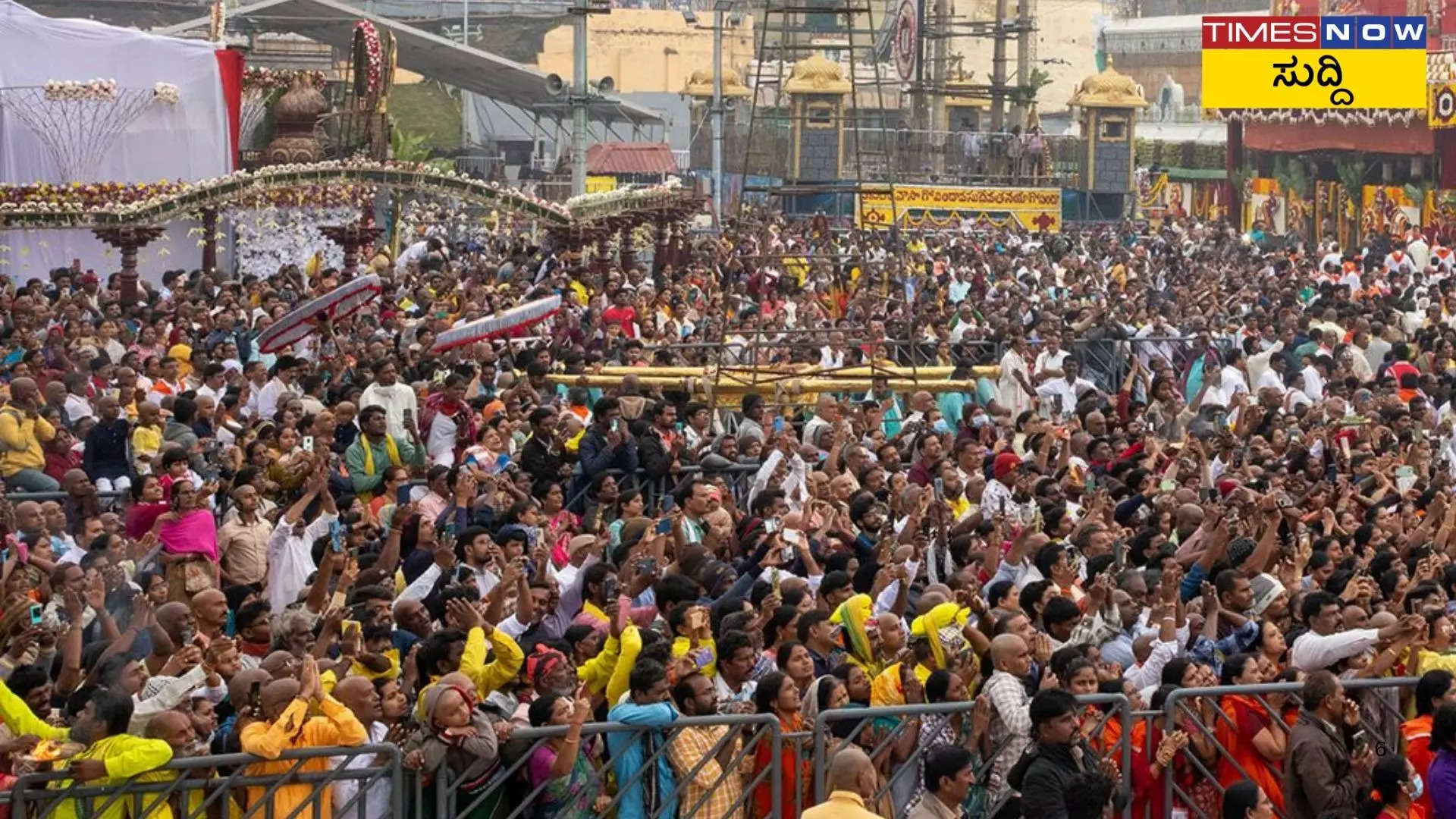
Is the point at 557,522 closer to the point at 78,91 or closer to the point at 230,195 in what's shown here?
the point at 230,195

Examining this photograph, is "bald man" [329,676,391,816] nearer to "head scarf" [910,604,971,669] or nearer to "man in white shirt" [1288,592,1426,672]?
"head scarf" [910,604,971,669]

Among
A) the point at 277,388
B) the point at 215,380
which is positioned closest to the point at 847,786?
the point at 277,388

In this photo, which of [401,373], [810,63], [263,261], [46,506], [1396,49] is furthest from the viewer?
[810,63]

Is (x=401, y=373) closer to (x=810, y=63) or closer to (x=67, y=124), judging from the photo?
(x=67, y=124)

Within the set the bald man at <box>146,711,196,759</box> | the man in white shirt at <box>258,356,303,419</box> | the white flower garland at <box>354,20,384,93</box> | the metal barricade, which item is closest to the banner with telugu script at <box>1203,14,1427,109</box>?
the white flower garland at <box>354,20,384,93</box>

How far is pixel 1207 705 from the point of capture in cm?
921

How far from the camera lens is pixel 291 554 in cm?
1136

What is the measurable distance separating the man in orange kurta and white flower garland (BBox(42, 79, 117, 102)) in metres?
22.5

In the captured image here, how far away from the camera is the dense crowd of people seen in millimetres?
8516

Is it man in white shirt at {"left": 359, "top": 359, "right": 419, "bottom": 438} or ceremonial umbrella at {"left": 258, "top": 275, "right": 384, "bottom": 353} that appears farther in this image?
ceremonial umbrella at {"left": 258, "top": 275, "right": 384, "bottom": 353}

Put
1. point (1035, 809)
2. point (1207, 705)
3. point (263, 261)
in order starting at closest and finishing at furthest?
1. point (1035, 809)
2. point (1207, 705)
3. point (263, 261)

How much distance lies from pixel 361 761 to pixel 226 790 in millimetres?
482

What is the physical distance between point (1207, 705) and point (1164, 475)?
513cm

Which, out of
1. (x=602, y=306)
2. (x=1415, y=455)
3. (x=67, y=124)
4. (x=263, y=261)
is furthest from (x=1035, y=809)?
(x=67, y=124)
